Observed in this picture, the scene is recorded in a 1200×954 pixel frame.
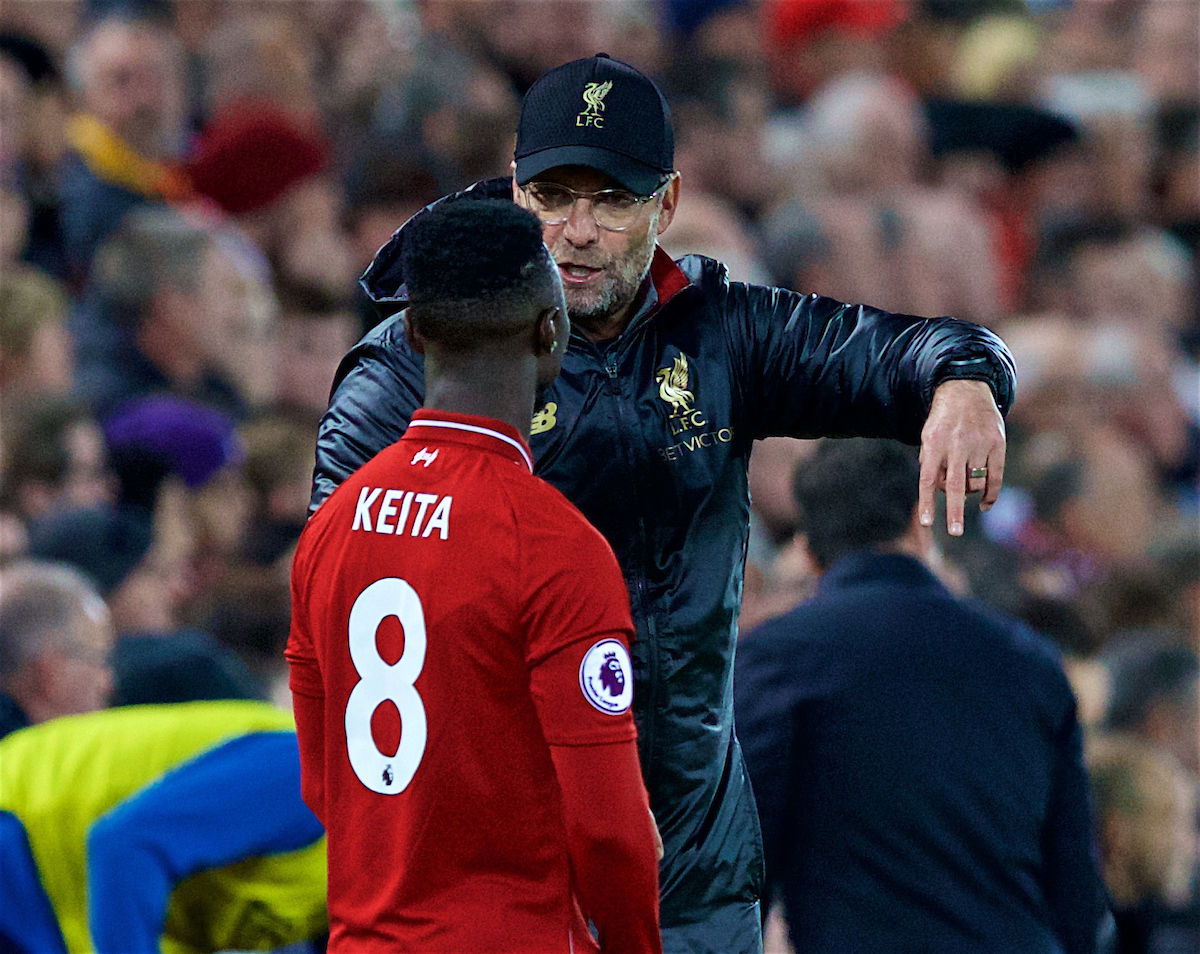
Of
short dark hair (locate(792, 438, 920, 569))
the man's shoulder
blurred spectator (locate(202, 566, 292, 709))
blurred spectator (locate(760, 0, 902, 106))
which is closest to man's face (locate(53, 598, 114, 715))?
blurred spectator (locate(202, 566, 292, 709))

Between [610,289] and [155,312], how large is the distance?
13.7ft

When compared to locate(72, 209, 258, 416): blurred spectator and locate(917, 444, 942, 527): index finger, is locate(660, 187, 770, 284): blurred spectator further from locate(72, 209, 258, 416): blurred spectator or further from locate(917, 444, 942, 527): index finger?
locate(917, 444, 942, 527): index finger

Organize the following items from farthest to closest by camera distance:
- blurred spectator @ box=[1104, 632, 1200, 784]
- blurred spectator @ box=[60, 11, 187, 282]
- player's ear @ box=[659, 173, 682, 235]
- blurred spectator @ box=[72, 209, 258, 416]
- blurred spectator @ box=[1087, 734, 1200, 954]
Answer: blurred spectator @ box=[60, 11, 187, 282] < blurred spectator @ box=[72, 209, 258, 416] < blurred spectator @ box=[1104, 632, 1200, 784] < blurred spectator @ box=[1087, 734, 1200, 954] < player's ear @ box=[659, 173, 682, 235]

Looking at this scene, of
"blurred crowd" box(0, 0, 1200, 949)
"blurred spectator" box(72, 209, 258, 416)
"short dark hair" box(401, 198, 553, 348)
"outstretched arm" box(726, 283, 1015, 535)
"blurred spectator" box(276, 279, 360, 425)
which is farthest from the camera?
"blurred spectator" box(276, 279, 360, 425)

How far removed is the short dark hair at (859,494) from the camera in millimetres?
4359

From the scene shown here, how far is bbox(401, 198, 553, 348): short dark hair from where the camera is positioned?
258 centimetres

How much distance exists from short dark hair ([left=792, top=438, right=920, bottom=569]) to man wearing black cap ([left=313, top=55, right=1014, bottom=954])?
119cm

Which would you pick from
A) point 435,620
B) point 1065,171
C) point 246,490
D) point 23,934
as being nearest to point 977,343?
point 435,620

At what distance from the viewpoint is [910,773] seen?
13.6 ft

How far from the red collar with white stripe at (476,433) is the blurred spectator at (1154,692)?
4.11 meters

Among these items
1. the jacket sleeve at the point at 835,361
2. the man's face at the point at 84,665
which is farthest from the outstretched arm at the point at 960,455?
the man's face at the point at 84,665

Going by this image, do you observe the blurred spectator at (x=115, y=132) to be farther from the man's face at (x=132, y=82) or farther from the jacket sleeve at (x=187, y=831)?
the jacket sleeve at (x=187, y=831)

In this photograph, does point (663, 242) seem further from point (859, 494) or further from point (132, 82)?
point (859, 494)

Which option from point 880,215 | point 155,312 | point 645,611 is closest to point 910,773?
point 645,611
